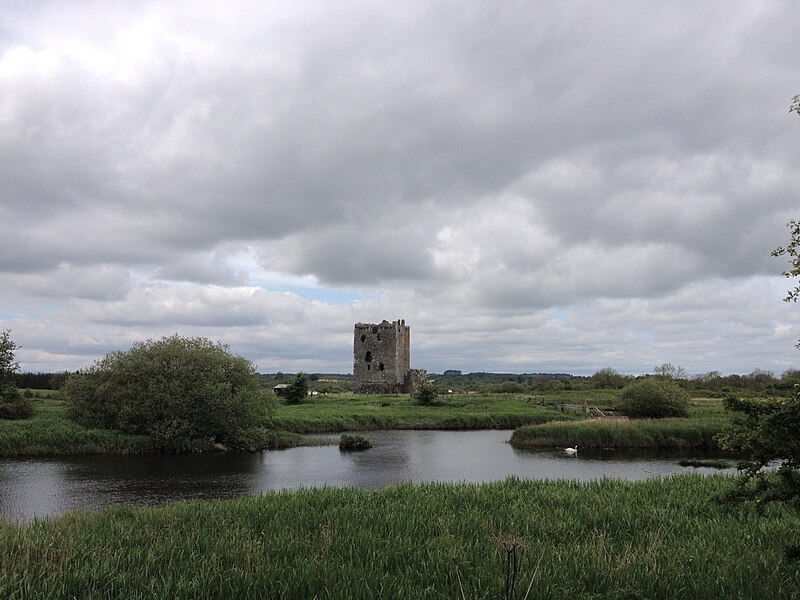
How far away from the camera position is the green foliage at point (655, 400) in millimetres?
43938

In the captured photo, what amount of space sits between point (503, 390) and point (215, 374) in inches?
2120

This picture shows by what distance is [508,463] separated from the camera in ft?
94.3

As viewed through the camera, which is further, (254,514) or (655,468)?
(655,468)

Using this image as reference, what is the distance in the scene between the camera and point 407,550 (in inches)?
320

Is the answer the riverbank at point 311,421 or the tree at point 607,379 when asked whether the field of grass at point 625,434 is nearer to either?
the riverbank at point 311,421

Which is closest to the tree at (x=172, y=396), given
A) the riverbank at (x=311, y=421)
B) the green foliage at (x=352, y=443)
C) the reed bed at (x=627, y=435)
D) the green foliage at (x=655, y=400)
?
the riverbank at (x=311, y=421)

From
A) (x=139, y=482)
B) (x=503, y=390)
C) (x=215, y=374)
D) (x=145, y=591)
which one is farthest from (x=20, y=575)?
(x=503, y=390)

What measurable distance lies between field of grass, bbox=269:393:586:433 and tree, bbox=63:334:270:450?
5963mm

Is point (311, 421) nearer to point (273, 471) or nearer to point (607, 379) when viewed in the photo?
point (273, 471)

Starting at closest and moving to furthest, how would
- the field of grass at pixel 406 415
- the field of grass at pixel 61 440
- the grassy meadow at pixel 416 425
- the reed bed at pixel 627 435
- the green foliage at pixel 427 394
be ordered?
the field of grass at pixel 61 440 → the grassy meadow at pixel 416 425 → the reed bed at pixel 627 435 → the field of grass at pixel 406 415 → the green foliage at pixel 427 394

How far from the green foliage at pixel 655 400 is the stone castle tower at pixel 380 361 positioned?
1395 inches

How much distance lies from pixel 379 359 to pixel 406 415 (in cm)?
2695

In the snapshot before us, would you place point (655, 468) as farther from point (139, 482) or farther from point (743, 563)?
point (139, 482)

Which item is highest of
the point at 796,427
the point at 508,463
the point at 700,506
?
the point at 796,427
